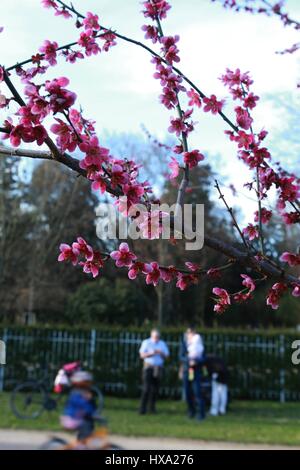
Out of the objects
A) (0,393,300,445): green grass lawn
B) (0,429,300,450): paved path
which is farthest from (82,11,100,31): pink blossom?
(0,393,300,445): green grass lawn

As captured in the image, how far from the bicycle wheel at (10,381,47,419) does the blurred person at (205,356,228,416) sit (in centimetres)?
338

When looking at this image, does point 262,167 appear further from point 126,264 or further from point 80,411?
point 80,411

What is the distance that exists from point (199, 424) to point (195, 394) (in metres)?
0.79

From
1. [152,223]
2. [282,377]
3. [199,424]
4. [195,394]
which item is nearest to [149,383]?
[195,394]

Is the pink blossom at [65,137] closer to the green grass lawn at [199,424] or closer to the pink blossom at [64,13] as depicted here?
the pink blossom at [64,13]

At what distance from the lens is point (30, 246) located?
22.2 metres

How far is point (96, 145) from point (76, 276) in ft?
79.3

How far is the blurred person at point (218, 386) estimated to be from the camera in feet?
38.3

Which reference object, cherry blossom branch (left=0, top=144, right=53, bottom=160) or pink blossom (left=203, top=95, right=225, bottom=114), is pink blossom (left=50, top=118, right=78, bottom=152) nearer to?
cherry blossom branch (left=0, top=144, right=53, bottom=160)

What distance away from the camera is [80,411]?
4.66 meters

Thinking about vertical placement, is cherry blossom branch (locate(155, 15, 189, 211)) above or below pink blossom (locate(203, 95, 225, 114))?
below

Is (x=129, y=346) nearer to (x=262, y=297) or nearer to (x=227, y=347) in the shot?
(x=227, y=347)

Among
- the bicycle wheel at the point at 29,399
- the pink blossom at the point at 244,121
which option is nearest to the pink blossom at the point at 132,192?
the pink blossom at the point at 244,121

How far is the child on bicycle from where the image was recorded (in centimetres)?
442
